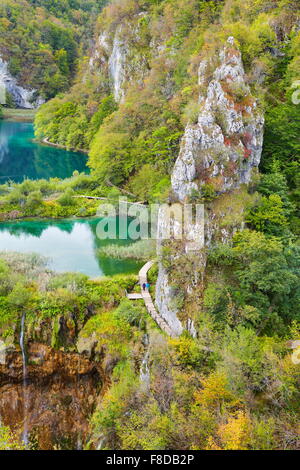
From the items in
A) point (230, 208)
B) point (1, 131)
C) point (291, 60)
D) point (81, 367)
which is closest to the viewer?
point (81, 367)

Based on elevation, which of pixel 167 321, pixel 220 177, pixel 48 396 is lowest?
pixel 48 396

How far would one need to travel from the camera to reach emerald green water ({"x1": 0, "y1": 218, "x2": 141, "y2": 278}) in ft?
77.6

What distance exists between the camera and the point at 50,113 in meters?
63.7

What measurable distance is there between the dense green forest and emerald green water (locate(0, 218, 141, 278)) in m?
1.83

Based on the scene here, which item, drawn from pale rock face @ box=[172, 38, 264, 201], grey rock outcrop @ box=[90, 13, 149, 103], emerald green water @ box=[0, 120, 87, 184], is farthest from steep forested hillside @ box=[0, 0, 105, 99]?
pale rock face @ box=[172, 38, 264, 201]

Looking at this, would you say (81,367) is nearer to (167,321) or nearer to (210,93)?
(167,321)

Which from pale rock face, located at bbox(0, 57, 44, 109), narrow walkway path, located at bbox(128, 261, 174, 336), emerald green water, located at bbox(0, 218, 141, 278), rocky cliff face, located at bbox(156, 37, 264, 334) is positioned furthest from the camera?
pale rock face, located at bbox(0, 57, 44, 109)

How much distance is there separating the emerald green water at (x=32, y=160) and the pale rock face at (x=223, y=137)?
2944cm

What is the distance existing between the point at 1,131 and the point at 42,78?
2988 centimetres

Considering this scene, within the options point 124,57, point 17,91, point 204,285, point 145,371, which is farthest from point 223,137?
point 17,91

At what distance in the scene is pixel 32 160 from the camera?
5356 cm

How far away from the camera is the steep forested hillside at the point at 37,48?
95188 millimetres

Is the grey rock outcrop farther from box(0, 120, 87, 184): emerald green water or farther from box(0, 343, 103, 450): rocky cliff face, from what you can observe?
box(0, 343, 103, 450): rocky cliff face

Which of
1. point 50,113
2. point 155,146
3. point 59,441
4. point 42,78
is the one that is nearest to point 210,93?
point 155,146
